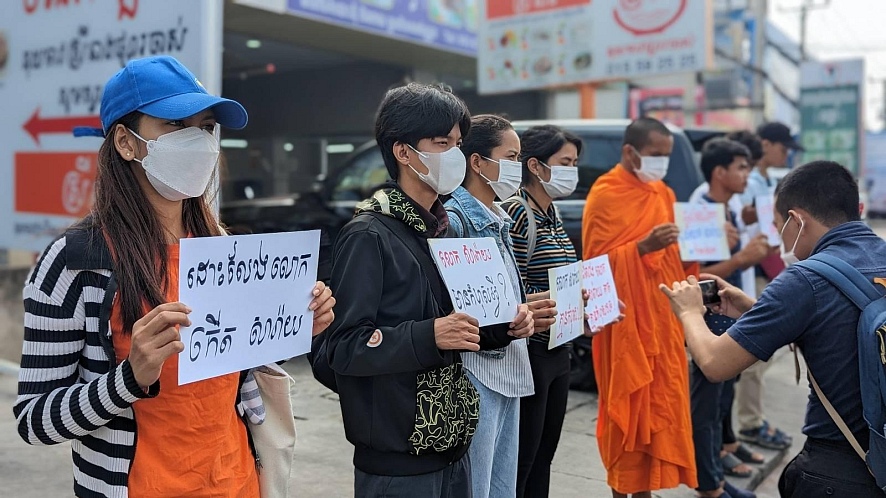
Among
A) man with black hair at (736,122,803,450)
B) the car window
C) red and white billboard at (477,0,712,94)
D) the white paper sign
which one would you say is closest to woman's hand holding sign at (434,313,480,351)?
the white paper sign

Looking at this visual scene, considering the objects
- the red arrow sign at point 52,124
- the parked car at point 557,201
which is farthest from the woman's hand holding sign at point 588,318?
the red arrow sign at point 52,124

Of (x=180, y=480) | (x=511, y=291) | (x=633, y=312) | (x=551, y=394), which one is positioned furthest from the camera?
(x=633, y=312)

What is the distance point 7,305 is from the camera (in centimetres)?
683

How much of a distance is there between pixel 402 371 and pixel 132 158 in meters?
0.80

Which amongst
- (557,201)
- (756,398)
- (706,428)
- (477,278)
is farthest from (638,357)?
(557,201)

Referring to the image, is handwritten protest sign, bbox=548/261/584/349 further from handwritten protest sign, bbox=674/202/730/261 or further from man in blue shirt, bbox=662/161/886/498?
handwritten protest sign, bbox=674/202/730/261

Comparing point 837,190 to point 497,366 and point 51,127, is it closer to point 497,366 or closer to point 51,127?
point 497,366

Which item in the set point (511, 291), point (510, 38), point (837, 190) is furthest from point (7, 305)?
point (510, 38)

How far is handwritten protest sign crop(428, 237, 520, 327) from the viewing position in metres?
2.21

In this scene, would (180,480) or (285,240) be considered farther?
(285,240)

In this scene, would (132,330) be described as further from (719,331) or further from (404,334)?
(719,331)

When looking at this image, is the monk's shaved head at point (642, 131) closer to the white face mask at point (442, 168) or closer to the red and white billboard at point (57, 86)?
the white face mask at point (442, 168)

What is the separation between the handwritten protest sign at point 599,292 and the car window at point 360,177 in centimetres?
507

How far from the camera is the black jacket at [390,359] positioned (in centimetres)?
208
